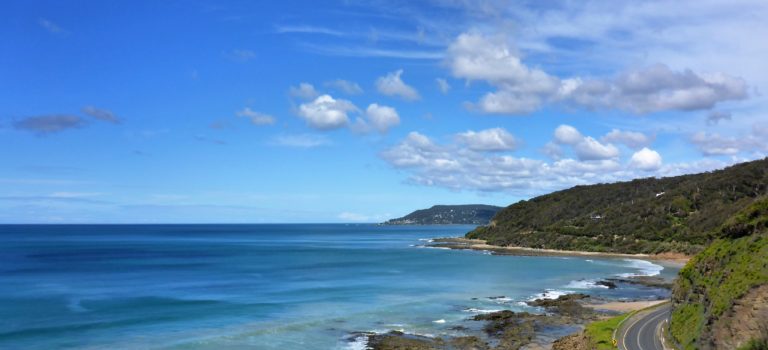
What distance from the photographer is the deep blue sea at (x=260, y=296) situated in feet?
179

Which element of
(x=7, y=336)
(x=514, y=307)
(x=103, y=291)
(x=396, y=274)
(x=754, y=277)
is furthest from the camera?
(x=396, y=274)

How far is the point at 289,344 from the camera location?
50.7 m

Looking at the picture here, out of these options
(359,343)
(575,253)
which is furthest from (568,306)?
(575,253)

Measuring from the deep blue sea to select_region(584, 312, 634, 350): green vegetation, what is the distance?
12.9m

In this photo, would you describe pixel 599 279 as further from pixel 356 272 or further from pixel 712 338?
pixel 712 338

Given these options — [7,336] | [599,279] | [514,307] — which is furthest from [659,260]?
[7,336]

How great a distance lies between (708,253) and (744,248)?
467 centimetres

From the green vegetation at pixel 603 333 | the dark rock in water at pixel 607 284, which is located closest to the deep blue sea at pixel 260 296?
the dark rock in water at pixel 607 284

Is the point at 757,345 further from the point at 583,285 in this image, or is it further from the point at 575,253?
the point at 575,253

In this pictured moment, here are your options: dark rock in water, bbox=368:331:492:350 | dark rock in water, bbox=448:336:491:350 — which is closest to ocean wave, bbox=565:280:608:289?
dark rock in water, bbox=448:336:491:350

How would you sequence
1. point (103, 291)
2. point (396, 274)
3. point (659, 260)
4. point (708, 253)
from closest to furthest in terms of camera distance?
1. point (708, 253)
2. point (103, 291)
3. point (396, 274)
4. point (659, 260)

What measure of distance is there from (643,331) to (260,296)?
50252 millimetres

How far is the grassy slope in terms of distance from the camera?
1538 inches

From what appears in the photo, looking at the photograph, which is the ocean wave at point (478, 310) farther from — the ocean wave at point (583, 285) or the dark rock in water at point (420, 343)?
the ocean wave at point (583, 285)
